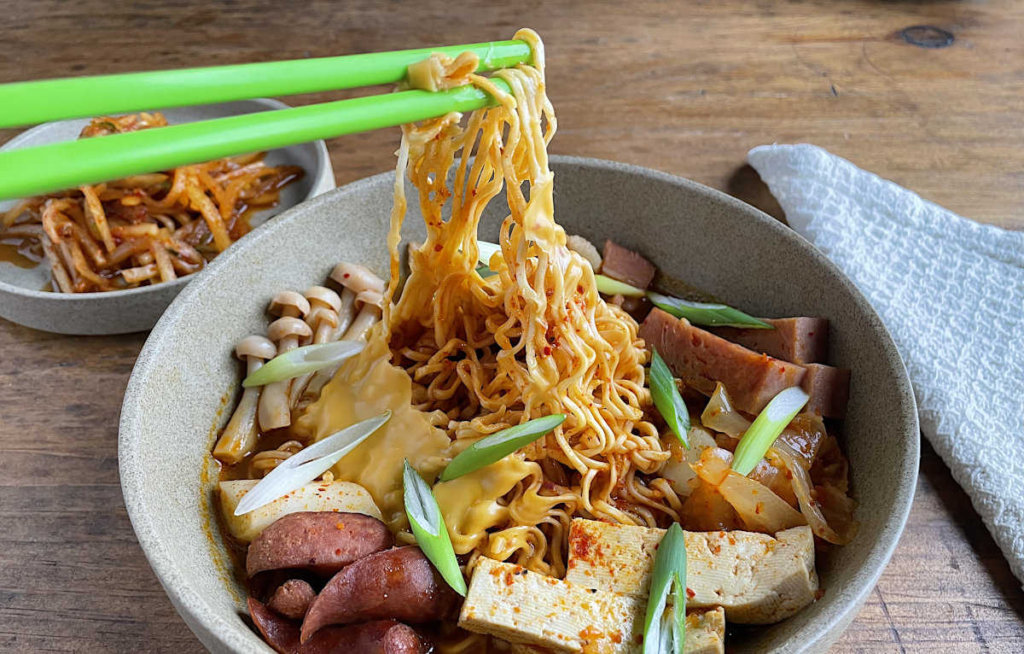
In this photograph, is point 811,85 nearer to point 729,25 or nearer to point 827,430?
point 729,25

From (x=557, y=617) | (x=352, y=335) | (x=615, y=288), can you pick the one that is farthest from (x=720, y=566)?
(x=352, y=335)

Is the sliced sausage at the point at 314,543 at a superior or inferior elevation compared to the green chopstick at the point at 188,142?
inferior

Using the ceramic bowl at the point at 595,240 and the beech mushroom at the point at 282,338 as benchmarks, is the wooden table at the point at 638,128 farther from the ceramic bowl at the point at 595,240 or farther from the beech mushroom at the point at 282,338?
the beech mushroom at the point at 282,338

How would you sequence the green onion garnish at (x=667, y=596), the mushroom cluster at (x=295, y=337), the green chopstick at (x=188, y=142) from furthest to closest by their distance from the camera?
the mushroom cluster at (x=295, y=337)
the green onion garnish at (x=667, y=596)
the green chopstick at (x=188, y=142)

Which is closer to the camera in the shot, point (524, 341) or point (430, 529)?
point (430, 529)

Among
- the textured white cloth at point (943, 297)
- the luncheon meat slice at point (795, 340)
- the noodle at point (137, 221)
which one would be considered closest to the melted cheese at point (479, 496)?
the luncheon meat slice at point (795, 340)

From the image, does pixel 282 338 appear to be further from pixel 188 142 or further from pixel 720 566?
pixel 720 566

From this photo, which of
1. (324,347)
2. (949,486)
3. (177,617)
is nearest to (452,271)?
(324,347)
